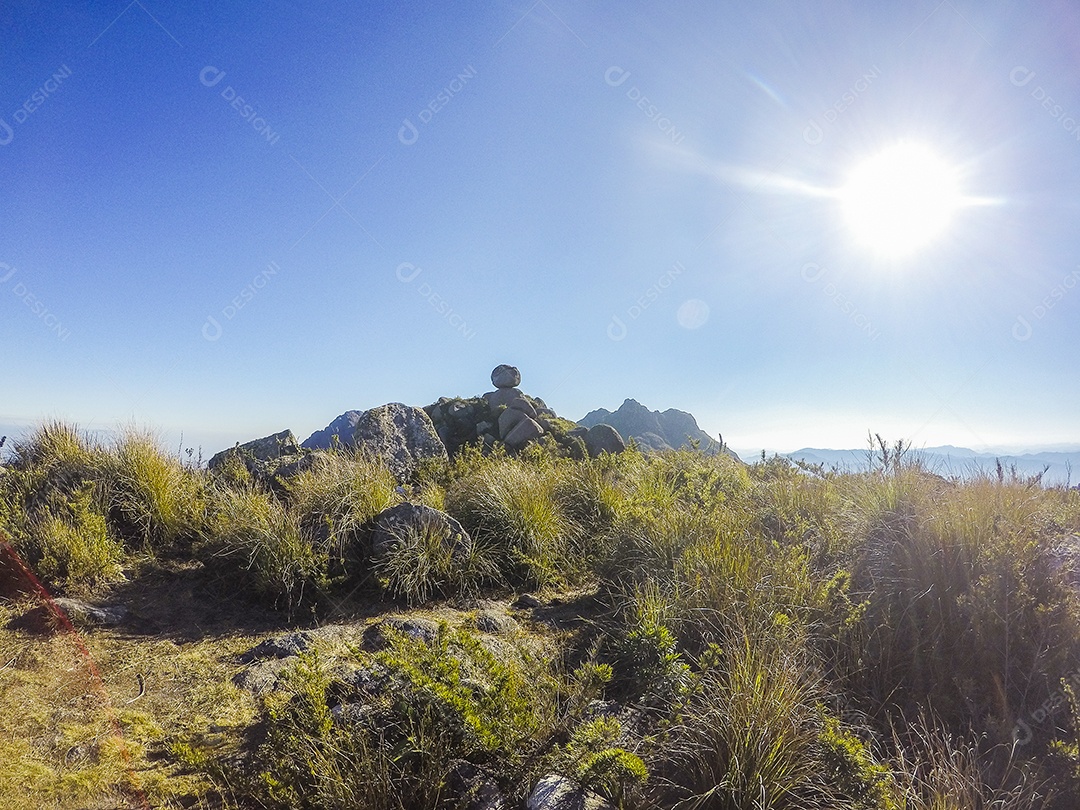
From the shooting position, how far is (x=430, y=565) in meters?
5.10

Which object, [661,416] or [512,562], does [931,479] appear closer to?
[512,562]

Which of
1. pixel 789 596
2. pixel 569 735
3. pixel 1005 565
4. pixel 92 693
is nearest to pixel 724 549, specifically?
pixel 789 596

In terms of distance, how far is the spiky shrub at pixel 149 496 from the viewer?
5.83m

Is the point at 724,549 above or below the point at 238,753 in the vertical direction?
above

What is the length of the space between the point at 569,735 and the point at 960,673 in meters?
2.86

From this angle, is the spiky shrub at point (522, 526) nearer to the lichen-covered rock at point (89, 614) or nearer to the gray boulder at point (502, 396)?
the lichen-covered rock at point (89, 614)

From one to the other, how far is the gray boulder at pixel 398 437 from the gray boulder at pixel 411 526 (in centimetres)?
312

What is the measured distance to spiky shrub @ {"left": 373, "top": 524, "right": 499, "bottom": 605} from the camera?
4.99m

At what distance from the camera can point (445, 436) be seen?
65.0ft

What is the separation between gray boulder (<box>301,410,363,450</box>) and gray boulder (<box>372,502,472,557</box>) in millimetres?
4358

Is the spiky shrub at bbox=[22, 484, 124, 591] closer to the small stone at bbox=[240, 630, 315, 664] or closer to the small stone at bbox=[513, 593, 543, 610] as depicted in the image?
the small stone at bbox=[240, 630, 315, 664]

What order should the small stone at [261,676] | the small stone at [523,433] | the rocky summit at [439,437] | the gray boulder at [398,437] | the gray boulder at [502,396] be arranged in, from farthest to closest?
the gray boulder at [502,396] < the small stone at [523,433] < the gray boulder at [398,437] < the rocky summit at [439,437] < the small stone at [261,676]

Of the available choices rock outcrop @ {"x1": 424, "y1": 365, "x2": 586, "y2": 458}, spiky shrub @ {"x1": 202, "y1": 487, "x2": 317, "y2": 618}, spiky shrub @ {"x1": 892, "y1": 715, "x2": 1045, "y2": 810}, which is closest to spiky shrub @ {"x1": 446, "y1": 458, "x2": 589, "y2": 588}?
spiky shrub @ {"x1": 202, "y1": 487, "x2": 317, "y2": 618}

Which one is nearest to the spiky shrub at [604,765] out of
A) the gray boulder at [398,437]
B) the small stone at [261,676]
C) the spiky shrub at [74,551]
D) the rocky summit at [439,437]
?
the small stone at [261,676]
